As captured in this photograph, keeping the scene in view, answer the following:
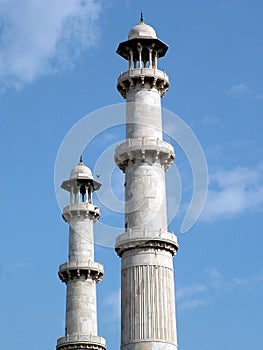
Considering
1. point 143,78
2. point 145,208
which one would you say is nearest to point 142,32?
point 143,78

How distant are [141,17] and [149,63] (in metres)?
3.64

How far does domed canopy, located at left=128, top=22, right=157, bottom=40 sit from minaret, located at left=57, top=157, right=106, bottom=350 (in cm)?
2130

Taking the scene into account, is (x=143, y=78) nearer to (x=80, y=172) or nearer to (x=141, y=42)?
(x=141, y=42)

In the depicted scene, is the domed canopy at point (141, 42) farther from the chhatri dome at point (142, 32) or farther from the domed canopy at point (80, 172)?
the domed canopy at point (80, 172)

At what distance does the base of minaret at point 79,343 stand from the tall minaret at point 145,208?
57.2ft

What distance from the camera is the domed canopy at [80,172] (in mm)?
68500

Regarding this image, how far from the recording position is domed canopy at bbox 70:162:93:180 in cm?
6850

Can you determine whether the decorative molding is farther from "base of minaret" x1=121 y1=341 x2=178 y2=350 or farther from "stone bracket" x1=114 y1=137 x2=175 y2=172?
"base of minaret" x1=121 y1=341 x2=178 y2=350

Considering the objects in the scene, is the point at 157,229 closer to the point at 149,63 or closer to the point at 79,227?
the point at 149,63

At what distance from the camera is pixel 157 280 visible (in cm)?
4331

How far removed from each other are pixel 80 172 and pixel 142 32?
73.8 feet

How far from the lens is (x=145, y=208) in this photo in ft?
147

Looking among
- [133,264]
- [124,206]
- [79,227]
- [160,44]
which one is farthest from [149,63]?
[79,227]

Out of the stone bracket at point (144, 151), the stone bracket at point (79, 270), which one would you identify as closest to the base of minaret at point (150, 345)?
the stone bracket at point (144, 151)
